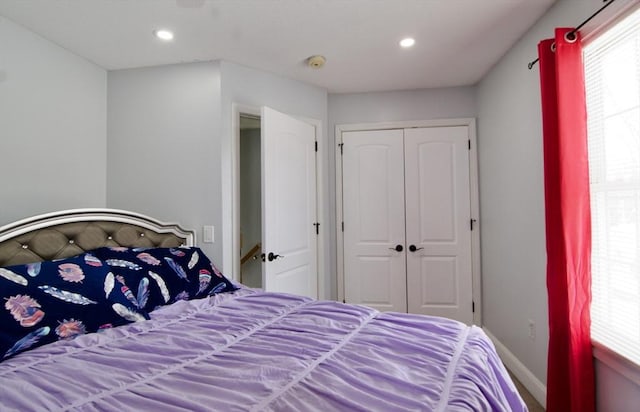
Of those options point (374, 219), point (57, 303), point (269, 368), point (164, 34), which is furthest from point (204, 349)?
point (374, 219)

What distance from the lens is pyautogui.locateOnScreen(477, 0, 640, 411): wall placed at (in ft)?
7.75

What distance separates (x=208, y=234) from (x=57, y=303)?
1371 mm

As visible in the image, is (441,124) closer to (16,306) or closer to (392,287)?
(392,287)

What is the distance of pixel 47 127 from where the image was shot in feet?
8.08

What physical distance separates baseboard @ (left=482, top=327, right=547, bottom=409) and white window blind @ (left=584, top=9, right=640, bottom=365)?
2.48 feet

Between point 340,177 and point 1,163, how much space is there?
2637 millimetres

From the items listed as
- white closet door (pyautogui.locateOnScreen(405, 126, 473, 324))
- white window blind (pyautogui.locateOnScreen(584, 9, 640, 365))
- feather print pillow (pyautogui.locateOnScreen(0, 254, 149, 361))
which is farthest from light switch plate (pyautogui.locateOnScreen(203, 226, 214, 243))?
white window blind (pyautogui.locateOnScreen(584, 9, 640, 365))

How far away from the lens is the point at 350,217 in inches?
150

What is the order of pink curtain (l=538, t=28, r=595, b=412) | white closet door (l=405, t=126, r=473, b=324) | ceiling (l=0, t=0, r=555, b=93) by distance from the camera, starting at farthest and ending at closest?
white closet door (l=405, t=126, r=473, b=324)
ceiling (l=0, t=0, r=555, b=93)
pink curtain (l=538, t=28, r=595, b=412)

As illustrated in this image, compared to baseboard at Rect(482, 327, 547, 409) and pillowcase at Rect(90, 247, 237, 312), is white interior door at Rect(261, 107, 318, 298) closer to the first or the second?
pillowcase at Rect(90, 247, 237, 312)

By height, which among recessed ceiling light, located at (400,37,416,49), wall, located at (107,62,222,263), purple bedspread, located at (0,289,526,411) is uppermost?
recessed ceiling light, located at (400,37,416,49)

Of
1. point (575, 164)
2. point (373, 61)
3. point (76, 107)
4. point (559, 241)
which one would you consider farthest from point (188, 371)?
point (373, 61)

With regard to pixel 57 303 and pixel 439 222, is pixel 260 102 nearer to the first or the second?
pixel 439 222

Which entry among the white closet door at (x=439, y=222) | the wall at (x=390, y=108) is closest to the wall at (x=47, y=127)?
the wall at (x=390, y=108)
